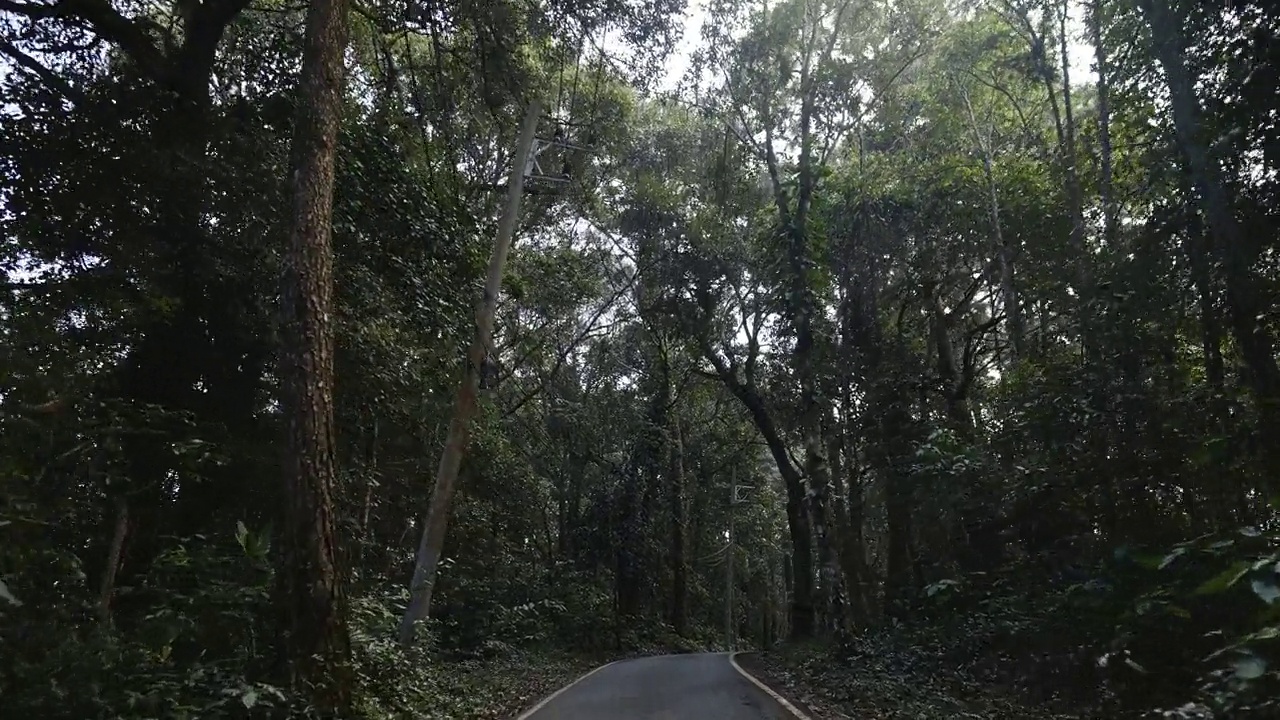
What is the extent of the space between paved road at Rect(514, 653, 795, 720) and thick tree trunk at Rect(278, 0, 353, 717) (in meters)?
4.20

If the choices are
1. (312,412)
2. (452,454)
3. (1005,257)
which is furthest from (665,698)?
(1005,257)

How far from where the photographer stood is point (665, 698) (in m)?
11.5

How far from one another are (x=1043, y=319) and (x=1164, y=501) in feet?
26.1

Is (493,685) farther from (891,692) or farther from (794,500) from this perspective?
(794,500)

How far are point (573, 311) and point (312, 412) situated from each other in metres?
15.9

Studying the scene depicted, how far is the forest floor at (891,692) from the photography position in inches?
352

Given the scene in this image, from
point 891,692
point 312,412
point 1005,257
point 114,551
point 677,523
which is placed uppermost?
point 1005,257

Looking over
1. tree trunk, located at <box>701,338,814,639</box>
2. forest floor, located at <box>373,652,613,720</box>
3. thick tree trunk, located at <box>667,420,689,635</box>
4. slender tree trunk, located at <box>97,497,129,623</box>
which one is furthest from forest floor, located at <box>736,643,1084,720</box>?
thick tree trunk, located at <box>667,420,689,635</box>

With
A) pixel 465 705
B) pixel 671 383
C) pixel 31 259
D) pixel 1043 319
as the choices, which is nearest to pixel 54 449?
pixel 31 259

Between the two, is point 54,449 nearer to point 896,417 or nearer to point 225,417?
point 225,417

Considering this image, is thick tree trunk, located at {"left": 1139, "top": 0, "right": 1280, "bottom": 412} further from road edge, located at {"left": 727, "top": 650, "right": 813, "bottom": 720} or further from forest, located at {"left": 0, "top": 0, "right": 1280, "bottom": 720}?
road edge, located at {"left": 727, "top": 650, "right": 813, "bottom": 720}

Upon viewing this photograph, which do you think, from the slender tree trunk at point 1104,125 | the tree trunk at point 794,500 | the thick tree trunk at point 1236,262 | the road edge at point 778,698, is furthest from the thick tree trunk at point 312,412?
the tree trunk at point 794,500

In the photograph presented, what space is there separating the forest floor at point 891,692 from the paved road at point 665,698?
60 cm

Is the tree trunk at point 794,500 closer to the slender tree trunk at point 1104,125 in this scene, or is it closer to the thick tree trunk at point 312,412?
the slender tree trunk at point 1104,125
